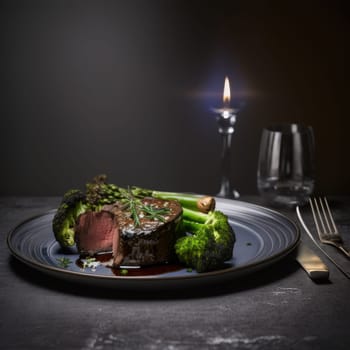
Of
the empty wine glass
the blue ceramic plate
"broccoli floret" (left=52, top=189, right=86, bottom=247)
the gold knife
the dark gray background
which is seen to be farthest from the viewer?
the dark gray background

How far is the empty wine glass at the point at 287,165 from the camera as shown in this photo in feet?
8.14

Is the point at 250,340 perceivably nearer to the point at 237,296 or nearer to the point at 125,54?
the point at 237,296

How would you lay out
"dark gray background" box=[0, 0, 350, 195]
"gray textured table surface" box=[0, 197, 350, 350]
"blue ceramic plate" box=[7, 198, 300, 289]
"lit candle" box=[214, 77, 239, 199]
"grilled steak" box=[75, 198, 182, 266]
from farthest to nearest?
1. "dark gray background" box=[0, 0, 350, 195]
2. "lit candle" box=[214, 77, 239, 199]
3. "grilled steak" box=[75, 198, 182, 266]
4. "blue ceramic plate" box=[7, 198, 300, 289]
5. "gray textured table surface" box=[0, 197, 350, 350]

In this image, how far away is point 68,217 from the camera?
208 centimetres

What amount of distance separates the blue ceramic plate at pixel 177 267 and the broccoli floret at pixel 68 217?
0.04 m

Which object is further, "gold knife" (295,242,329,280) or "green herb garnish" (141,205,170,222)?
"green herb garnish" (141,205,170,222)

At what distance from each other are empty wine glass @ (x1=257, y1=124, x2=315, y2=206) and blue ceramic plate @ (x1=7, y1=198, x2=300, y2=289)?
0.82 ft

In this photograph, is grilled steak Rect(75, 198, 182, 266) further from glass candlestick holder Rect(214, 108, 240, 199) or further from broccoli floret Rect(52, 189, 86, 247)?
glass candlestick holder Rect(214, 108, 240, 199)

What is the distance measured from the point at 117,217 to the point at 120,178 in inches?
35.7

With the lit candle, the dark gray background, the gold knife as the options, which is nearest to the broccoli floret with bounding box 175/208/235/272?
the gold knife

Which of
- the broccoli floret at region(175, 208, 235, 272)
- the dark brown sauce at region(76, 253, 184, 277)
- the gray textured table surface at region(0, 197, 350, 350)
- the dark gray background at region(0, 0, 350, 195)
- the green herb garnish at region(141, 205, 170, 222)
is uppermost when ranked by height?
the dark gray background at region(0, 0, 350, 195)

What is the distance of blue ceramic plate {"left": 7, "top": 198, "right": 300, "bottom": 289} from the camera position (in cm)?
162

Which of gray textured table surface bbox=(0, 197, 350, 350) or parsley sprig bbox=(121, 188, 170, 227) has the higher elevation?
parsley sprig bbox=(121, 188, 170, 227)

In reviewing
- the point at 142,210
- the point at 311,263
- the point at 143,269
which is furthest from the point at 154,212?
the point at 311,263
